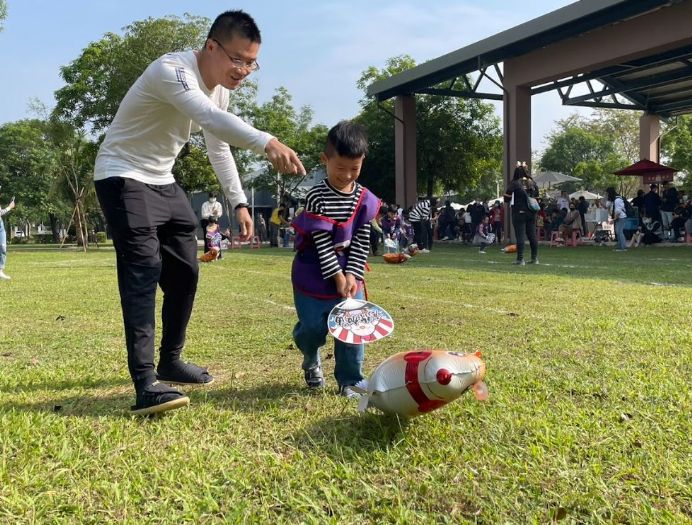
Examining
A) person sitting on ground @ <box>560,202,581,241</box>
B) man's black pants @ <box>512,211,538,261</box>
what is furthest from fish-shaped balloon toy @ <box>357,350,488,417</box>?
person sitting on ground @ <box>560,202,581,241</box>

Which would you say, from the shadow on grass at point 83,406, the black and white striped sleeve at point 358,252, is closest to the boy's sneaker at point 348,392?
the black and white striped sleeve at point 358,252

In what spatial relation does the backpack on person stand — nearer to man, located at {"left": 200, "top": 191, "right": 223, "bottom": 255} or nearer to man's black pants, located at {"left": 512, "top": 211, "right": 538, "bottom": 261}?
man's black pants, located at {"left": 512, "top": 211, "right": 538, "bottom": 261}

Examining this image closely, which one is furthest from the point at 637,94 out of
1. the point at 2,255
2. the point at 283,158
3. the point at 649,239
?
the point at 283,158

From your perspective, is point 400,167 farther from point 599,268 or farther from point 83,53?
point 83,53

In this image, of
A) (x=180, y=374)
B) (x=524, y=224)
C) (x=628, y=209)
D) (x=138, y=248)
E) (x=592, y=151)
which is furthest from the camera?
(x=592, y=151)

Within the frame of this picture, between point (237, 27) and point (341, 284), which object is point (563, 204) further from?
point (237, 27)

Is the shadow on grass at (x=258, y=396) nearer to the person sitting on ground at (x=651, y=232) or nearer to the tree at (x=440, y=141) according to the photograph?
the person sitting on ground at (x=651, y=232)

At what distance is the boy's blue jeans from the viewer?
330 centimetres

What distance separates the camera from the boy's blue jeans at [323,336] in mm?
3299

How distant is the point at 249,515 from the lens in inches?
80.0

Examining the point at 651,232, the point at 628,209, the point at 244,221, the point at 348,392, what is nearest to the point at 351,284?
the point at 348,392

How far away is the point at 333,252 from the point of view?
3262 millimetres

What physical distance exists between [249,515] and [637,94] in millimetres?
28168

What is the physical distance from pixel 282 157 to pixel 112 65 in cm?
2935
